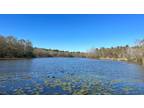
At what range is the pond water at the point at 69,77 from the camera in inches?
263

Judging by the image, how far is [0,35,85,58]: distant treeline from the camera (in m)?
8.18

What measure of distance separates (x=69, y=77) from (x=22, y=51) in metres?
2.56

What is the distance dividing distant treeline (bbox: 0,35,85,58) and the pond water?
216mm

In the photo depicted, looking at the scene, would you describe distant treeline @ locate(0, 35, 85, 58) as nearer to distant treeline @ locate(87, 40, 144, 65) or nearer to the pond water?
the pond water

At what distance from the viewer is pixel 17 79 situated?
729 cm

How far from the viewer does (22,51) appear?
31.0 ft

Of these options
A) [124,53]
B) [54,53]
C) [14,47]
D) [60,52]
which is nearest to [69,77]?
[60,52]

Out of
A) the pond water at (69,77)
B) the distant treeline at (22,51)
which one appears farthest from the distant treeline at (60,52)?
the pond water at (69,77)

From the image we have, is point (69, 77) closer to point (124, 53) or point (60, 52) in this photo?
point (60, 52)

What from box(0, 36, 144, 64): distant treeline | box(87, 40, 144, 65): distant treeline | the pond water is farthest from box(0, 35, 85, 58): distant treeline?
box(87, 40, 144, 65): distant treeline

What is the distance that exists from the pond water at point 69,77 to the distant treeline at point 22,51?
22 centimetres
